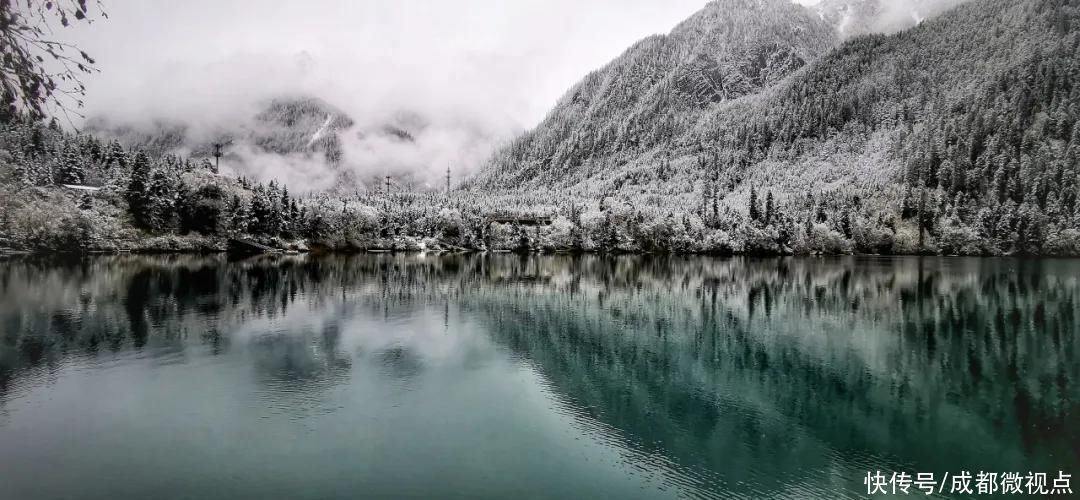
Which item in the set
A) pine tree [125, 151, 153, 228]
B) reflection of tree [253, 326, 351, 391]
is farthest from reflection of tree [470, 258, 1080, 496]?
pine tree [125, 151, 153, 228]

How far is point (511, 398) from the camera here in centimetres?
2969

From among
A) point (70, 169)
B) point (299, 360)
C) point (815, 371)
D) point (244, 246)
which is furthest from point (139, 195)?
point (815, 371)

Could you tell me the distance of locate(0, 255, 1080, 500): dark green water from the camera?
2002cm

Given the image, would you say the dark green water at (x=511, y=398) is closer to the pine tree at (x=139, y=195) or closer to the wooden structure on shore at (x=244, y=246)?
the pine tree at (x=139, y=195)

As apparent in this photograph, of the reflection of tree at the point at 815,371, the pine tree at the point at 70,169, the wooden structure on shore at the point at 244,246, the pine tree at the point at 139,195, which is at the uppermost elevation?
the pine tree at the point at 70,169

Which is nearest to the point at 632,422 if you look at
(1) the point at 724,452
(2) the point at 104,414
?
(1) the point at 724,452

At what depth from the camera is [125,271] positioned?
286 ft

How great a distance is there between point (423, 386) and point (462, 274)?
73.0 metres

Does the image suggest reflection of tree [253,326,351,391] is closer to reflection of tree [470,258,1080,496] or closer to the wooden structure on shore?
reflection of tree [470,258,1080,496]

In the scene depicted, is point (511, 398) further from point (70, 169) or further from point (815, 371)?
point (70, 169)

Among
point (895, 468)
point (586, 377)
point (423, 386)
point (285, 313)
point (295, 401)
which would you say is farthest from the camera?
point (285, 313)

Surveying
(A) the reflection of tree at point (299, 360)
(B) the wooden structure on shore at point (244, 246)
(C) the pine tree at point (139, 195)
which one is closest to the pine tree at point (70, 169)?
(C) the pine tree at point (139, 195)

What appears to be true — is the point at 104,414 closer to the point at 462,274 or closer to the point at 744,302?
the point at 744,302

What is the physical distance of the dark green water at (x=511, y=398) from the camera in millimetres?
20016
